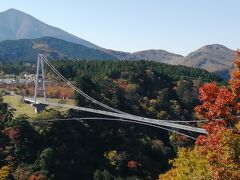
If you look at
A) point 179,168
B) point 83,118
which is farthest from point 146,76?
point 179,168

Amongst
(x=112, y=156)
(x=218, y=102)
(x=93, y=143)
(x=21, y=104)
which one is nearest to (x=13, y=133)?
(x=93, y=143)

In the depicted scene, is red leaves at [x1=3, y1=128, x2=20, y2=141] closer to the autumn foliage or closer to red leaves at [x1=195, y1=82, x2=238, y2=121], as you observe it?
the autumn foliage

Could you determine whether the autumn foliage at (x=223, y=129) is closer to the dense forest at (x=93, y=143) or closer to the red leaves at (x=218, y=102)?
the red leaves at (x=218, y=102)

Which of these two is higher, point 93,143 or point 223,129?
point 223,129

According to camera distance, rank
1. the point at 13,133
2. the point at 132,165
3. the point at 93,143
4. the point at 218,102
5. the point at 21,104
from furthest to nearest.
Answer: the point at 21,104
the point at 93,143
the point at 132,165
the point at 13,133
the point at 218,102

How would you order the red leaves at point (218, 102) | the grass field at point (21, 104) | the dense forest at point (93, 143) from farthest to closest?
the grass field at point (21, 104) → the dense forest at point (93, 143) → the red leaves at point (218, 102)

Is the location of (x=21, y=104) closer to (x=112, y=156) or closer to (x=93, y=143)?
(x=93, y=143)

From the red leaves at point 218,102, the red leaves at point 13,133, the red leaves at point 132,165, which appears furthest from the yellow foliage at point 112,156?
the red leaves at point 218,102

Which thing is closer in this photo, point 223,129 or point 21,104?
point 223,129

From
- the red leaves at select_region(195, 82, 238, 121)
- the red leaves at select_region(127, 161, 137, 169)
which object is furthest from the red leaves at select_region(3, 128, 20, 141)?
the red leaves at select_region(195, 82, 238, 121)

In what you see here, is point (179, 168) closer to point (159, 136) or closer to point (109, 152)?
point (109, 152)

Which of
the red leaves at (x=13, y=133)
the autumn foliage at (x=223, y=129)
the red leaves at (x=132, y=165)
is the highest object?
the autumn foliage at (x=223, y=129)
